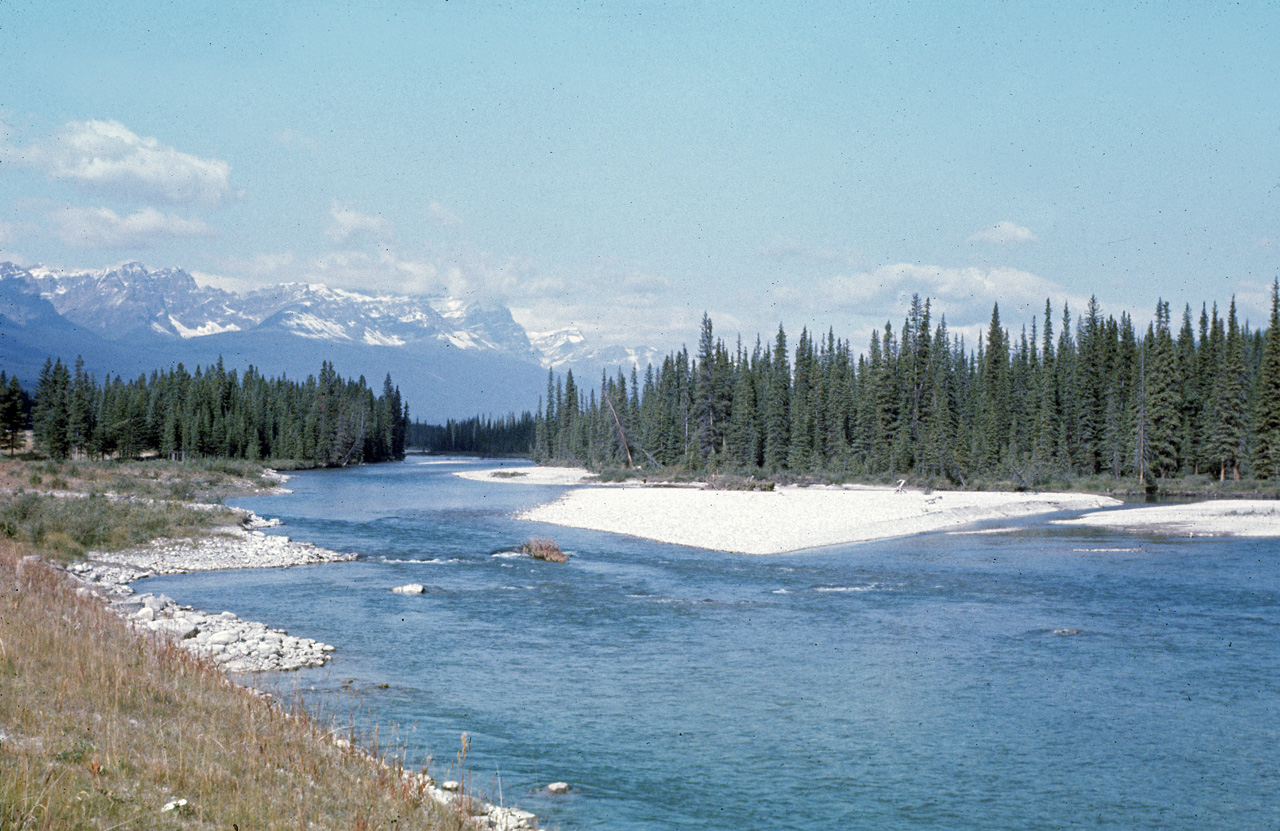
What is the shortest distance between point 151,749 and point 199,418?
471ft

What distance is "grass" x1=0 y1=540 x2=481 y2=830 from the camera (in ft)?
27.1

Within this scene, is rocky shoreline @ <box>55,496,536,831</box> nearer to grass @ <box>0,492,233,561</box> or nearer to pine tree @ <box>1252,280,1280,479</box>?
grass @ <box>0,492,233,561</box>

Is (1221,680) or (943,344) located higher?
(943,344)

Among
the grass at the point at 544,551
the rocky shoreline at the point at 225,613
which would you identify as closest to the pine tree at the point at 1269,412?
the grass at the point at 544,551

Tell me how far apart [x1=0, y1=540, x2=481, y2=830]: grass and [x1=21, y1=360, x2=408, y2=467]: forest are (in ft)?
383

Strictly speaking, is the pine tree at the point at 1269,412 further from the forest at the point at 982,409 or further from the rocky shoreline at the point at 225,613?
the rocky shoreline at the point at 225,613

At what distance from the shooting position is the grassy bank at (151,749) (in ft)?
27.3

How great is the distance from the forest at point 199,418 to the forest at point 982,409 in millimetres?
Result: 55239

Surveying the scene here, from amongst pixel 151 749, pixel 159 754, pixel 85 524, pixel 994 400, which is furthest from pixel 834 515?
pixel 994 400

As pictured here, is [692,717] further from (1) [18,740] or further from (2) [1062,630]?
(2) [1062,630]

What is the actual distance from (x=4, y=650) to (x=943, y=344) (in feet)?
434

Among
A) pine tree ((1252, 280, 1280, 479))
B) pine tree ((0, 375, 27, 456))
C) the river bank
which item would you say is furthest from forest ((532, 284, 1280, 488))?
pine tree ((0, 375, 27, 456))

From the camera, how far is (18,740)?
9633 mm

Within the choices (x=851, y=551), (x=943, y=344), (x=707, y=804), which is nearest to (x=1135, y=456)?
(x=943, y=344)
